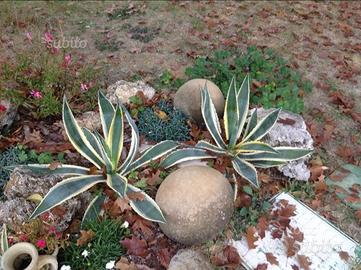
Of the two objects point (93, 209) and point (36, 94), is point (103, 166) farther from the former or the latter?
point (36, 94)

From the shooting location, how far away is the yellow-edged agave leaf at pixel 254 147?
8.78 feet

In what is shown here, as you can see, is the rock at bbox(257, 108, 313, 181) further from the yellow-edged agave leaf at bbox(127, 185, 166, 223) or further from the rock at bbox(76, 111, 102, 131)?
the rock at bbox(76, 111, 102, 131)

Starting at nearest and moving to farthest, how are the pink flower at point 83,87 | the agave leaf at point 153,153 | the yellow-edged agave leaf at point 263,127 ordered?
the agave leaf at point 153,153, the yellow-edged agave leaf at point 263,127, the pink flower at point 83,87

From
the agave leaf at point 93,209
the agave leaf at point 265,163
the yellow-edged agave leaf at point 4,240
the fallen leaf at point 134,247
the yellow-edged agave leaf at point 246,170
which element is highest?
the yellow-edged agave leaf at point 246,170

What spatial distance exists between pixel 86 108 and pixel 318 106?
2.35 meters

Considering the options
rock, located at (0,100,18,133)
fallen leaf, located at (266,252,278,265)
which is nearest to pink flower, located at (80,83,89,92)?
rock, located at (0,100,18,133)

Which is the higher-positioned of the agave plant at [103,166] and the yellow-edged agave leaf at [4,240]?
the agave plant at [103,166]

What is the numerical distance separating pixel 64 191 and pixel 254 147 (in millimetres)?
1390

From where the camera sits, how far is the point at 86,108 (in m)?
3.44

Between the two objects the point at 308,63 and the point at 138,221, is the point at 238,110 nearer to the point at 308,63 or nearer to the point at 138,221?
the point at 138,221

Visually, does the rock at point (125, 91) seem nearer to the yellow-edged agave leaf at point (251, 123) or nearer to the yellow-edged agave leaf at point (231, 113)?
the yellow-edged agave leaf at point (231, 113)

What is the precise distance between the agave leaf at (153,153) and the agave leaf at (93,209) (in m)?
0.30

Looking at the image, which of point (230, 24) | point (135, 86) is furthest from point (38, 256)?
point (230, 24)

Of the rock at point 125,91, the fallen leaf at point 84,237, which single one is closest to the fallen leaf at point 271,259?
→ the fallen leaf at point 84,237
